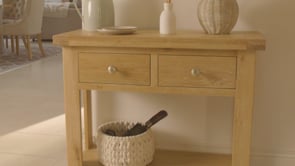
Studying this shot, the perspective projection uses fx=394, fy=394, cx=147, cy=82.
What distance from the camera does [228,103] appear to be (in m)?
1.80

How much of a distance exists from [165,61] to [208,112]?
50 centimetres

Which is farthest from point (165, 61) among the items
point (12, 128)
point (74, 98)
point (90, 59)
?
point (12, 128)

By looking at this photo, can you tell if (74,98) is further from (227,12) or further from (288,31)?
(288,31)

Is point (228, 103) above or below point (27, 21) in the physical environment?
below

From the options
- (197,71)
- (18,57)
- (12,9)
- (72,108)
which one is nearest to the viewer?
(197,71)

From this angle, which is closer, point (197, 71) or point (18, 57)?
point (197, 71)

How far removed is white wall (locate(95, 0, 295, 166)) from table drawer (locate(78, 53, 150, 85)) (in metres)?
0.39

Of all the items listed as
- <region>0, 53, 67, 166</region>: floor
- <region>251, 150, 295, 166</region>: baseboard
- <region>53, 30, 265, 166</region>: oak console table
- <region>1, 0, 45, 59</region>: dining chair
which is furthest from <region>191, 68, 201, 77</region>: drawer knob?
<region>1, 0, 45, 59</region>: dining chair

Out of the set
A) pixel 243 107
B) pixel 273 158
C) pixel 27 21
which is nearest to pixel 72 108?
pixel 243 107

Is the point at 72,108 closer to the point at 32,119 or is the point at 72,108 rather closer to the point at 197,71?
the point at 197,71

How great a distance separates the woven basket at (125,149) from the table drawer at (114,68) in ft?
0.88

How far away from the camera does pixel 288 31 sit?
1.67 metres

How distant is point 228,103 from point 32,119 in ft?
4.54

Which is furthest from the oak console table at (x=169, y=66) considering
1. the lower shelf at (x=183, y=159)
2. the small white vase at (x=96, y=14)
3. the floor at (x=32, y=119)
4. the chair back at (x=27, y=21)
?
the chair back at (x=27, y=21)
